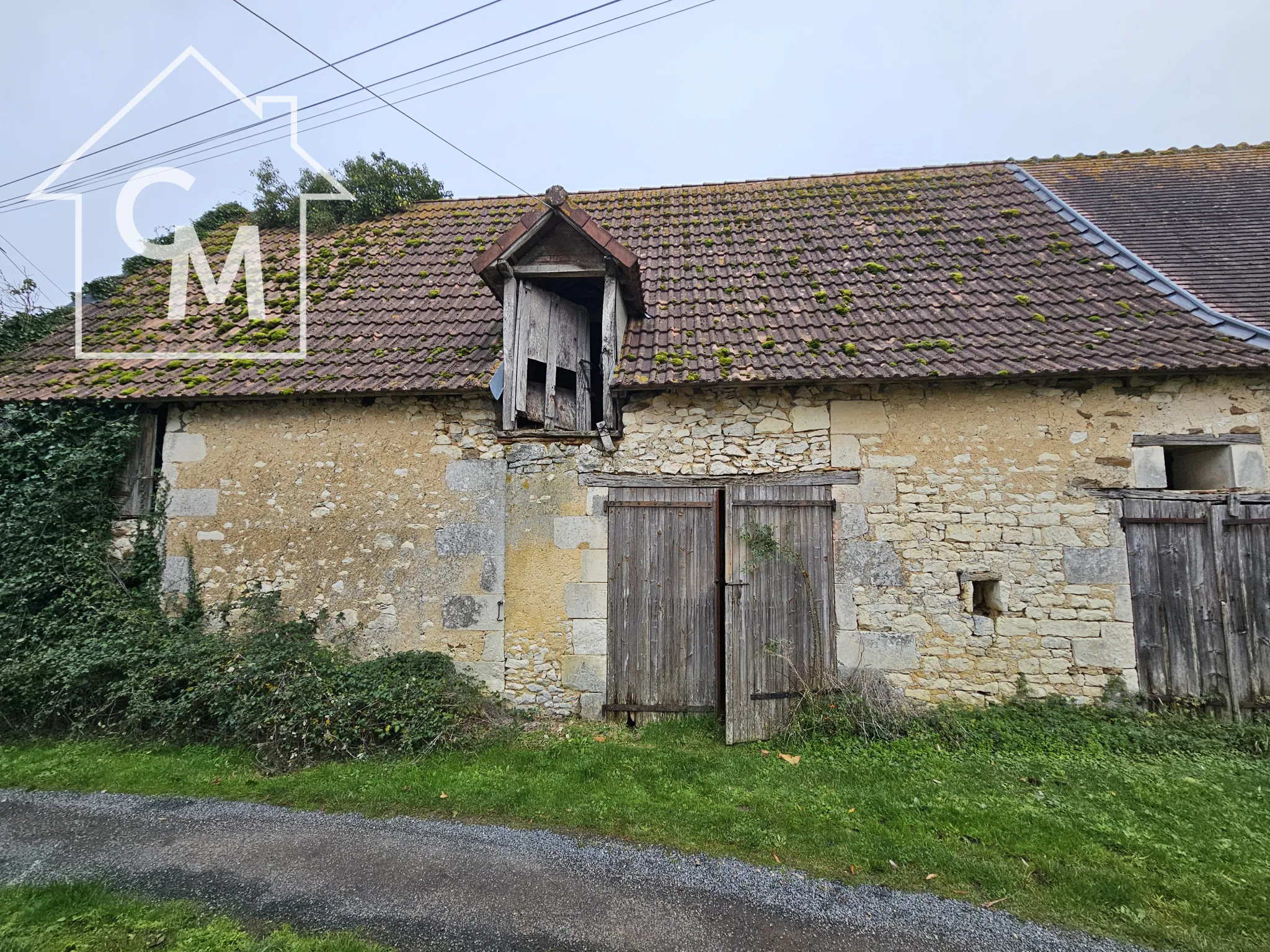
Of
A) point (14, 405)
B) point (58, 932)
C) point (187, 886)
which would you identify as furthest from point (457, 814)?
point (14, 405)

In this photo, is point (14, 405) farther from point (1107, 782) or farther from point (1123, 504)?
point (1123, 504)

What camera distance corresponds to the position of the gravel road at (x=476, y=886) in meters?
2.87

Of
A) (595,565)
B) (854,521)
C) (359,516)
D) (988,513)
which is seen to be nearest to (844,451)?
(854,521)

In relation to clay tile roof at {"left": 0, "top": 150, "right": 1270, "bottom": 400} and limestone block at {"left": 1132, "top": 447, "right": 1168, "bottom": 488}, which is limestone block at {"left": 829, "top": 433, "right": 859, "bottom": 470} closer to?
clay tile roof at {"left": 0, "top": 150, "right": 1270, "bottom": 400}

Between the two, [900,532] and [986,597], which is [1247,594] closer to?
[986,597]

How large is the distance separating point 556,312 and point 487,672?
3.78 metres

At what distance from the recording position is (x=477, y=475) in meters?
5.87

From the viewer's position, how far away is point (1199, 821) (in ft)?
12.4

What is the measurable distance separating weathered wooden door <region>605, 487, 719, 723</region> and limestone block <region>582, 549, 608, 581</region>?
0.17 feet

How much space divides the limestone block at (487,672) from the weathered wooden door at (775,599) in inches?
87.2

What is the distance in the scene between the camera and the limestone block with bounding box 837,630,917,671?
5352mm

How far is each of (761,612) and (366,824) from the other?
11.7ft

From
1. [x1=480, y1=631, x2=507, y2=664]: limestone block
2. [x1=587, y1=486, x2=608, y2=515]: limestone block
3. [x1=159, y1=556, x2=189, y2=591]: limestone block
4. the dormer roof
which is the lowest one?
[x1=480, y1=631, x2=507, y2=664]: limestone block

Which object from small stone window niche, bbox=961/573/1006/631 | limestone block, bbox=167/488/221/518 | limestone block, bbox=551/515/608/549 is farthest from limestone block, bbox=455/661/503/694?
small stone window niche, bbox=961/573/1006/631
